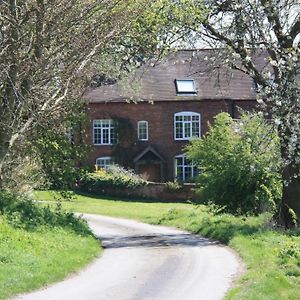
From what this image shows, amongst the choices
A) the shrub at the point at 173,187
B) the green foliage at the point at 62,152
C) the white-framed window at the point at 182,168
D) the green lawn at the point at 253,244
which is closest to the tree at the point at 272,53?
the green lawn at the point at 253,244

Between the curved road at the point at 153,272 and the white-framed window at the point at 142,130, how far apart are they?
33.2m

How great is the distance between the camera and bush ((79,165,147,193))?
2047 inches

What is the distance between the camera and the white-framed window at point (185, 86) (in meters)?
58.3

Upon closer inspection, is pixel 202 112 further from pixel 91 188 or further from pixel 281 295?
pixel 281 295

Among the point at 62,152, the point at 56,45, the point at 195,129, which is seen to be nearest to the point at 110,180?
the point at 195,129

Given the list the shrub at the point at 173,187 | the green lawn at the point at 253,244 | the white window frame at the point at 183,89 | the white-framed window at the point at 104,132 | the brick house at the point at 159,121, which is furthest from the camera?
the white-framed window at the point at 104,132

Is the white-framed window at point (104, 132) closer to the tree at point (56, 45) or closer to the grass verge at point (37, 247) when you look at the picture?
the tree at point (56, 45)

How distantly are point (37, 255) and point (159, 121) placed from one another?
4227cm

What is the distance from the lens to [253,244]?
20.3 m

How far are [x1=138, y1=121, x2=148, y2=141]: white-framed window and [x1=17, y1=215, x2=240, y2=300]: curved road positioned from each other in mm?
33248

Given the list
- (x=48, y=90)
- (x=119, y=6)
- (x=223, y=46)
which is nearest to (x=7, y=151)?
(x=48, y=90)

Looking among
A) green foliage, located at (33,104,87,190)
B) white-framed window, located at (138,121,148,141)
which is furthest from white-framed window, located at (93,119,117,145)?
green foliage, located at (33,104,87,190)

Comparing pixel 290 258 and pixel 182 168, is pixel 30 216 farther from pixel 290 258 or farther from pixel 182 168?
pixel 182 168

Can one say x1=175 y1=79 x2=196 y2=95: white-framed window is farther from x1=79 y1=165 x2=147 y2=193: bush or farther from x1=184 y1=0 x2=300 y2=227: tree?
x1=184 y1=0 x2=300 y2=227: tree
